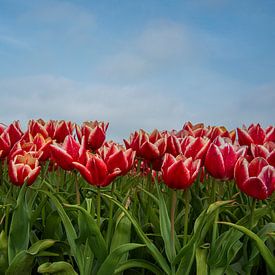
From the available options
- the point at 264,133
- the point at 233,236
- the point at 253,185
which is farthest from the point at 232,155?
the point at 264,133

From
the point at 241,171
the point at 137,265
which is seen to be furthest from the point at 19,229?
the point at 241,171

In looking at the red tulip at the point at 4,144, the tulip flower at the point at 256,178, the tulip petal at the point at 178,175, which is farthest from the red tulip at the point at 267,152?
the red tulip at the point at 4,144

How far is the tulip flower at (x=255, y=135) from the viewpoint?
4141mm

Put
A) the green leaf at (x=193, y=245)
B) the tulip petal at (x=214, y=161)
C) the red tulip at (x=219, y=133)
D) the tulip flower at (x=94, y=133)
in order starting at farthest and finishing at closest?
the red tulip at (x=219, y=133) < the tulip flower at (x=94, y=133) < the tulip petal at (x=214, y=161) < the green leaf at (x=193, y=245)

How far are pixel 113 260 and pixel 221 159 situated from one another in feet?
2.95

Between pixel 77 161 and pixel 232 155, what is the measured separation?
3.20 feet

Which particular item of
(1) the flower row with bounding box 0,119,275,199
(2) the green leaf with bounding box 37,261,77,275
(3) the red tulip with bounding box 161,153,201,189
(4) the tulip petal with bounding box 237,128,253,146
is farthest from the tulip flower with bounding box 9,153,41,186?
(4) the tulip petal with bounding box 237,128,253,146

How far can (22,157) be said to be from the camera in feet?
11.6

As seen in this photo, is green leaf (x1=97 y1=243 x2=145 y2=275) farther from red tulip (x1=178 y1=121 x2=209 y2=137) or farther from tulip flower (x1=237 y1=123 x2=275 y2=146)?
tulip flower (x1=237 y1=123 x2=275 y2=146)

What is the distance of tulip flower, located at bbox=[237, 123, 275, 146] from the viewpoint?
4.14 m

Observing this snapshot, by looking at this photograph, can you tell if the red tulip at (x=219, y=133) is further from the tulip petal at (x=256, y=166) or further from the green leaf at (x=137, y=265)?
the green leaf at (x=137, y=265)

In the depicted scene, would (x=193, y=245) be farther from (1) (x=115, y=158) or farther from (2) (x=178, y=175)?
(1) (x=115, y=158)

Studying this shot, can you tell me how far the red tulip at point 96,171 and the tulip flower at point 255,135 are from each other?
1344mm

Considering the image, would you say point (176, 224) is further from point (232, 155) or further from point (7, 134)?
point (7, 134)
